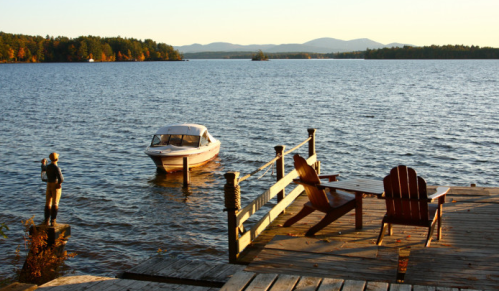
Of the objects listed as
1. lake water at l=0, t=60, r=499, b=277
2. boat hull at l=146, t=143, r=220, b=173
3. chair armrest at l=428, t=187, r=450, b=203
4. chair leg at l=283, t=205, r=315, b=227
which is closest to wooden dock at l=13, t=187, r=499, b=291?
chair leg at l=283, t=205, r=315, b=227

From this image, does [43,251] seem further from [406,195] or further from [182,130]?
[182,130]

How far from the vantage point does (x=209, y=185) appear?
17266mm

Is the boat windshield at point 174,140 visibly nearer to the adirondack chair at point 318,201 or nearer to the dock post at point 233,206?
the adirondack chair at point 318,201

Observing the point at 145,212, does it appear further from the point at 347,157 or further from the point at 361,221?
the point at 347,157

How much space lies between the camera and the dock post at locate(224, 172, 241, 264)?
6934mm

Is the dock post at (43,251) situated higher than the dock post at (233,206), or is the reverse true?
the dock post at (233,206)

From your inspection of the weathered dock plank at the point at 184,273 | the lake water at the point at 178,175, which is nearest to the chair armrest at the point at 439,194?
the weathered dock plank at the point at 184,273

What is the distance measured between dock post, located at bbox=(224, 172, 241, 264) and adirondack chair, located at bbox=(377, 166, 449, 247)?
214 cm

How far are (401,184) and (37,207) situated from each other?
37.4 ft

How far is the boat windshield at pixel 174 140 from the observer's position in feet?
62.3

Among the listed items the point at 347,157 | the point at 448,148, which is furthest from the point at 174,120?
the point at 448,148

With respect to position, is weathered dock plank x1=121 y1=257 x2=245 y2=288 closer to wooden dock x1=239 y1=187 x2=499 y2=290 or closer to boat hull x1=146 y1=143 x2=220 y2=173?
wooden dock x1=239 y1=187 x2=499 y2=290

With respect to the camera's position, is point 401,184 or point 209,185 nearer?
point 401,184

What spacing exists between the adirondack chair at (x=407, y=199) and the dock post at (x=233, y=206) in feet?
7.03
